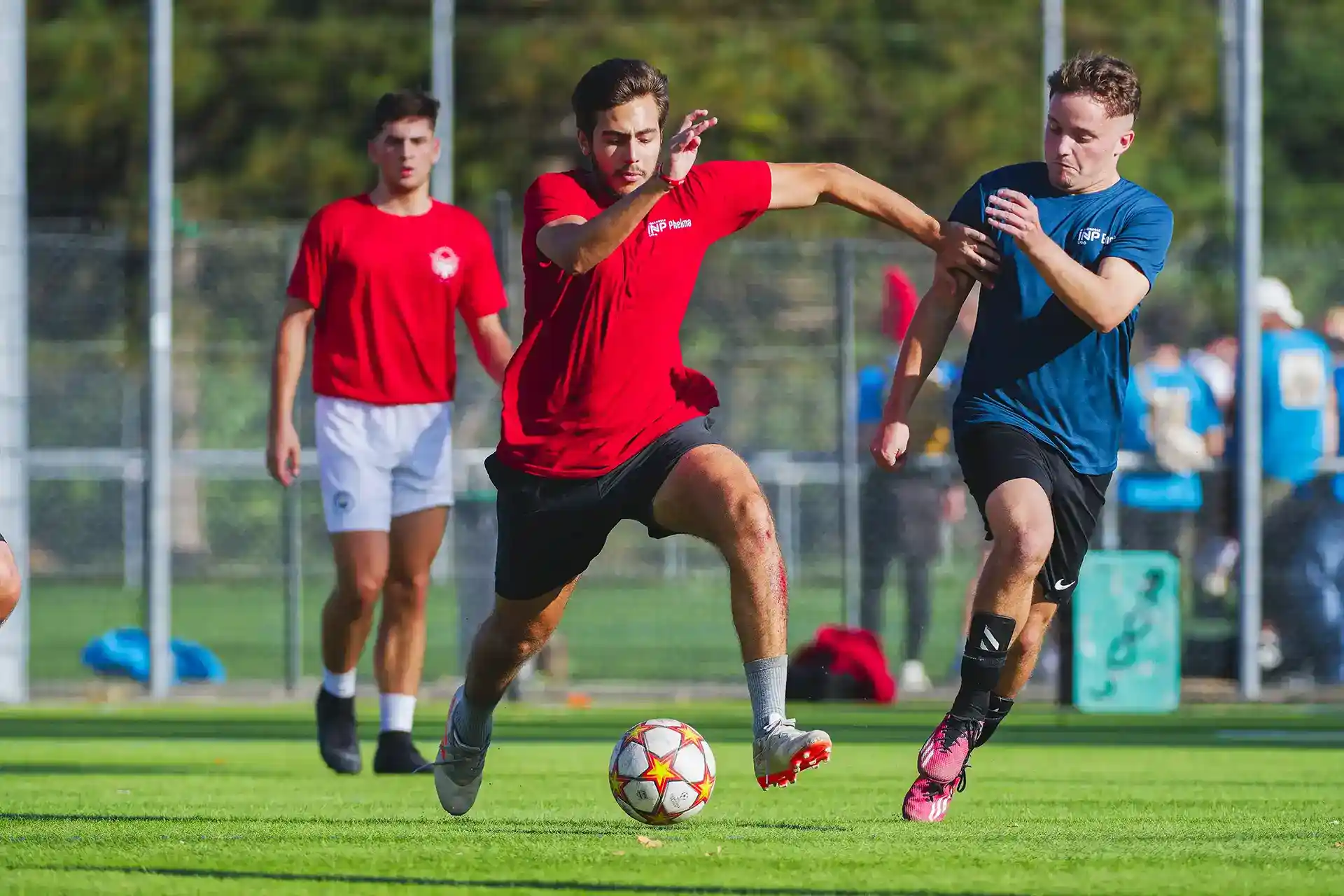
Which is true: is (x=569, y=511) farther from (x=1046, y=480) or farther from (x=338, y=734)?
(x=338, y=734)

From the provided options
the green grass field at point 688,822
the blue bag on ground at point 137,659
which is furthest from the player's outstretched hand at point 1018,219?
the blue bag on ground at point 137,659

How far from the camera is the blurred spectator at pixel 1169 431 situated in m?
13.3

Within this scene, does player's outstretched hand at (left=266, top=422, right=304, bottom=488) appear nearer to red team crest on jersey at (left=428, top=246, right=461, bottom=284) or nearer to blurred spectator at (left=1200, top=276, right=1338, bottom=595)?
red team crest on jersey at (left=428, top=246, right=461, bottom=284)

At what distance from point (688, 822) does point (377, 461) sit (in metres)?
2.32

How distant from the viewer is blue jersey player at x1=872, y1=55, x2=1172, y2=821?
6.26 metres

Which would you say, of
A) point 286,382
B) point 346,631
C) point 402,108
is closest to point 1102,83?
point 402,108

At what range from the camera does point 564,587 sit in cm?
620

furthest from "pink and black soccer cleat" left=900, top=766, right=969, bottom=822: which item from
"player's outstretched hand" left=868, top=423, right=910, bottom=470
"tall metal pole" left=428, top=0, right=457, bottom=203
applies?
"tall metal pole" left=428, top=0, right=457, bottom=203

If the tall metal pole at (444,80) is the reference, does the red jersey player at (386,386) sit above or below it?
below

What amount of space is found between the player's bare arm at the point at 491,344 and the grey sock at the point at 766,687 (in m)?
2.62

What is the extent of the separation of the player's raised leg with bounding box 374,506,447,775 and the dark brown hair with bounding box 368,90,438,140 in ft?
4.48

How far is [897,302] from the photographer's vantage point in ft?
45.3

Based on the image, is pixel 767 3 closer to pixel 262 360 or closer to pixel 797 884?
pixel 262 360

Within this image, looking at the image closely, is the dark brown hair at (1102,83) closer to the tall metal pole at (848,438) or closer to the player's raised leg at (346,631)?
the player's raised leg at (346,631)
